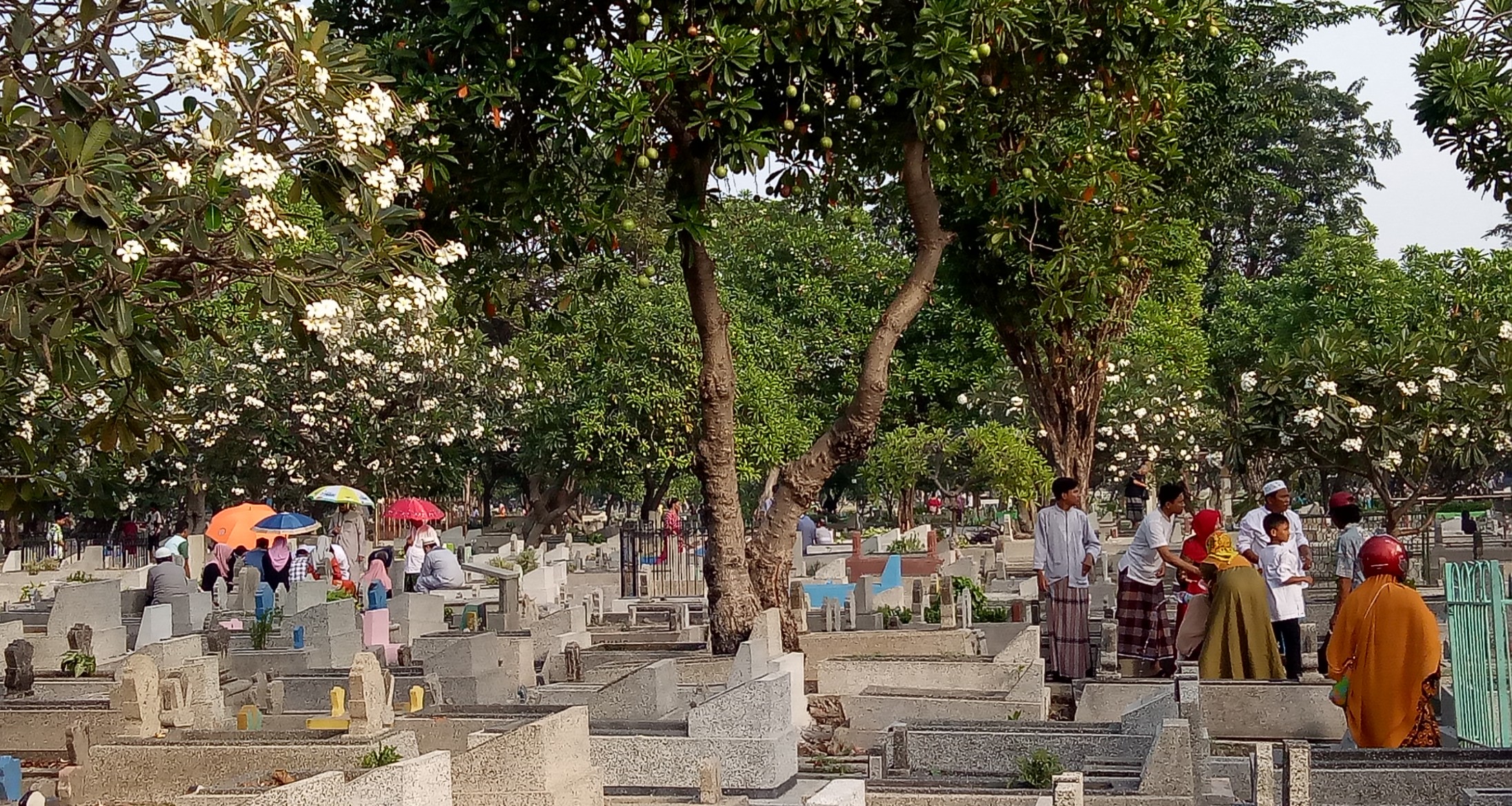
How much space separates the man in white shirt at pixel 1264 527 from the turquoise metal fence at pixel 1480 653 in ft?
8.38

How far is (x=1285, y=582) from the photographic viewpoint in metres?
12.2

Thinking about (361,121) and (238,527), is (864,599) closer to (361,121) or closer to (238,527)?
(238,527)

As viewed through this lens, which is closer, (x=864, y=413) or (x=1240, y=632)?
(x=1240, y=632)

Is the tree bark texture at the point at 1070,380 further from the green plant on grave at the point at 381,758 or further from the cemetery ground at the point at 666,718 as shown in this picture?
the green plant on grave at the point at 381,758

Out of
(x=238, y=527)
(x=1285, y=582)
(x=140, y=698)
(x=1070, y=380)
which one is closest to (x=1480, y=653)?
(x=1285, y=582)

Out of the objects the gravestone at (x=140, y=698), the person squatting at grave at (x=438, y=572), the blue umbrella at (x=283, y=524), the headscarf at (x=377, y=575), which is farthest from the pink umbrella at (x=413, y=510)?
the gravestone at (x=140, y=698)

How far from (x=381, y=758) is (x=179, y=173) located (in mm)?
3096

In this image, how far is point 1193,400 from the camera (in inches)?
1516

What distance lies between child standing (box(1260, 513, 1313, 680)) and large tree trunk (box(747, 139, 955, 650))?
10.6ft

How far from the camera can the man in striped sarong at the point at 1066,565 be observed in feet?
42.5

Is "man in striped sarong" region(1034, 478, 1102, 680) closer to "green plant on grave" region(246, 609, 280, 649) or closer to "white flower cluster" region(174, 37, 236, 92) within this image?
"white flower cluster" region(174, 37, 236, 92)

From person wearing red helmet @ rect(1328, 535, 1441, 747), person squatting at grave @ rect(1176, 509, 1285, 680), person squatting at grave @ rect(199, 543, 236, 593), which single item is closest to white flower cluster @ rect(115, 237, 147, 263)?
person wearing red helmet @ rect(1328, 535, 1441, 747)

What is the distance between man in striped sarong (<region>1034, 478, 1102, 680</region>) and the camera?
1297 centimetres

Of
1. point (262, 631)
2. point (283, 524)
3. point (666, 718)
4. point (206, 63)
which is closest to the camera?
point (206, 63)
